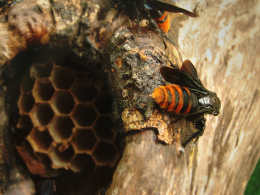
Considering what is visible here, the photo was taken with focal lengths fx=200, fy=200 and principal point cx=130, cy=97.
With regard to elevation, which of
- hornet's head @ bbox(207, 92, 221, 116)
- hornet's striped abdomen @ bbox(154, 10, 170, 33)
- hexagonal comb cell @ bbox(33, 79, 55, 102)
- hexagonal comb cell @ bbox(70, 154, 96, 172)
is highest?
hornet's striped abdomen @ bbox(154, 10, 170, 33)

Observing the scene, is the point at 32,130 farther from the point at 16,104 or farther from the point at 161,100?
the point at 161,100

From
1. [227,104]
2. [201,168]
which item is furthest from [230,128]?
[201,168]

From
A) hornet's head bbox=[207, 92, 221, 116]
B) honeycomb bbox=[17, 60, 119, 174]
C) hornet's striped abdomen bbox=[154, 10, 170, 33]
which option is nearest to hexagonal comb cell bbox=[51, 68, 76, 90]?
honeycomb bbox=[17, 60, 119, 174]

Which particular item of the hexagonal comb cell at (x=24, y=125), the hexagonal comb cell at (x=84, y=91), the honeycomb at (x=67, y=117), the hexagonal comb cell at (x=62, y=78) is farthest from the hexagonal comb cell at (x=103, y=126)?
A: the hexagonal comb cell at (x=24, y=125)

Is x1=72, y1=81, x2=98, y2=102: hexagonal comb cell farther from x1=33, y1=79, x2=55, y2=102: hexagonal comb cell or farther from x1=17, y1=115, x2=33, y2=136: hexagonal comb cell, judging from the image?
x1=17, y1=115, x2=33, y2=136: hexagonal comb cell

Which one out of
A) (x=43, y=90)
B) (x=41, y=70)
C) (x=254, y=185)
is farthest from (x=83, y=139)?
(x=254, y=185)

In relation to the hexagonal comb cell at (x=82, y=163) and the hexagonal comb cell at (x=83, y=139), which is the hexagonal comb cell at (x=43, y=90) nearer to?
the hexagonal comb cell at (x=83, y=139)
